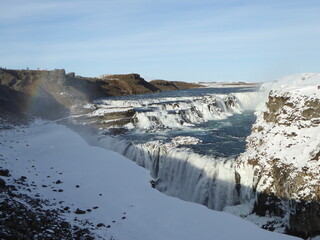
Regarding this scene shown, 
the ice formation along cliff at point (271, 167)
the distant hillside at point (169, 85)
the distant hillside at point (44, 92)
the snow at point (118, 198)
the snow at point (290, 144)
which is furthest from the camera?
the distant hillside at point (169, 85)

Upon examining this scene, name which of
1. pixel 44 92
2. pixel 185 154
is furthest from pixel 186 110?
pixel 44 92

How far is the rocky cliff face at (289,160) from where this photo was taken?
1053cm

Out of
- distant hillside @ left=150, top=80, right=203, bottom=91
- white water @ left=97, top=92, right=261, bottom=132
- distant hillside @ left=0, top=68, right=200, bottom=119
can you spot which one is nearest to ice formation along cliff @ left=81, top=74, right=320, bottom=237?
white water @ left=97, top=92, right=261, bottom=132

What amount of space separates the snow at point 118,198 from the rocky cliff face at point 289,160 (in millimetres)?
1477

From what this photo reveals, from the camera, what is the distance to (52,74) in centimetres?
5634

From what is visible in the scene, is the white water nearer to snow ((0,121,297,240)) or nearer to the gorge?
the gorge

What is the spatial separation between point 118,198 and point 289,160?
712 cm

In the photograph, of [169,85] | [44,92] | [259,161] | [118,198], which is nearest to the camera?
[118,198]

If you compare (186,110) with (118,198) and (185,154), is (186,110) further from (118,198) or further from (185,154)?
(118,198)

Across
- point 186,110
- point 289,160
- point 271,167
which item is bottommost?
point 271,167

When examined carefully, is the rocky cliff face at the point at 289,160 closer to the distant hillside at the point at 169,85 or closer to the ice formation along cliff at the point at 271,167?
the ice formation along cliff at the point at 271,167

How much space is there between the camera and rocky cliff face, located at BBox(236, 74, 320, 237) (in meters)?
10.5

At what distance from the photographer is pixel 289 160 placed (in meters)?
11.9

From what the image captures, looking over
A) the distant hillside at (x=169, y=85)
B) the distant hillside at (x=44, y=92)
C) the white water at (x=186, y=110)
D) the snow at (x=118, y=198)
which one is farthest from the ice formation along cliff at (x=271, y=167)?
the distant hillside at (x=169, y=85)
